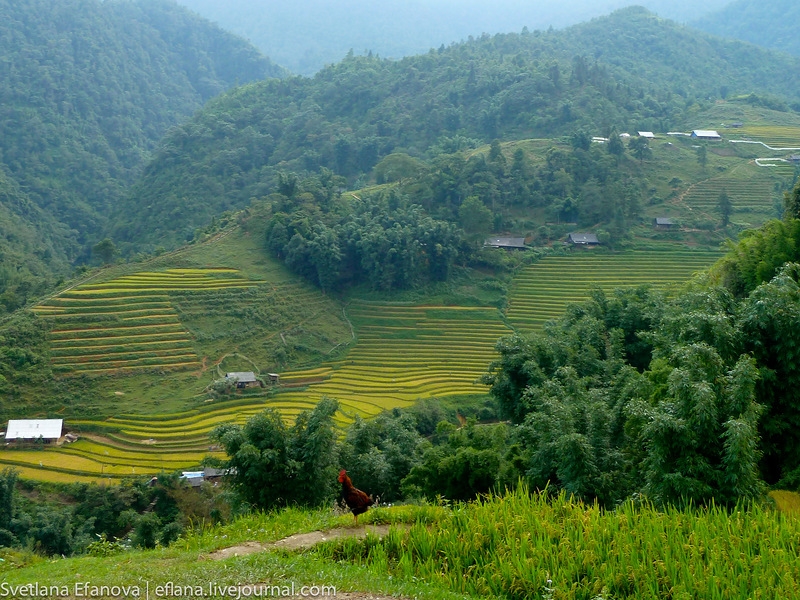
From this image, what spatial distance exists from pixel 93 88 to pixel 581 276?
62779 mm

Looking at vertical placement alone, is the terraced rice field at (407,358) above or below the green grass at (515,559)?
below

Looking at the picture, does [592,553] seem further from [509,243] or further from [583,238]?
[583,238]

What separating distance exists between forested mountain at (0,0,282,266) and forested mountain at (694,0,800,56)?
2834 inches

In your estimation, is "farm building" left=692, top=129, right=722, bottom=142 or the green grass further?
"farm building" left=692, top=129, right=722, bottom=142

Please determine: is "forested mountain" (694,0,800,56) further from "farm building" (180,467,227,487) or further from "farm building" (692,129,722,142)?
"farm building" (180,467,227,487)

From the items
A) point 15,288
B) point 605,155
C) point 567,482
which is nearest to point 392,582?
→ point 567,482

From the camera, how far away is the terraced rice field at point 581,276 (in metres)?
37.0

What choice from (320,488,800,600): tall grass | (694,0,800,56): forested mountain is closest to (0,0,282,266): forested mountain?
(320,488,800,600): tall grass

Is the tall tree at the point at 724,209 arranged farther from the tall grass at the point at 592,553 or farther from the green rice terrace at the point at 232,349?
the tall grass at the point at 592,553

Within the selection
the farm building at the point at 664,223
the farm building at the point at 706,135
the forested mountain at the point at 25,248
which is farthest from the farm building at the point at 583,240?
the forested mountain at the point at 25,248

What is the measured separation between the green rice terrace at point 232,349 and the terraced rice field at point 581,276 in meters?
0.06

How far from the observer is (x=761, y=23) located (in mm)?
114312

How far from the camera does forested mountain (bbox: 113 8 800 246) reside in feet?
187

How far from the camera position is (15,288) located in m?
37.8
